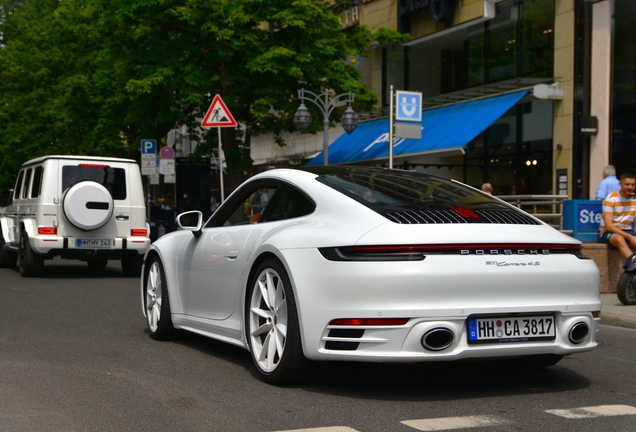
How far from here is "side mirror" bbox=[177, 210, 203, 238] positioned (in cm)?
735

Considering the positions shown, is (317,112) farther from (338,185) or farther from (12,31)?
(12,31)

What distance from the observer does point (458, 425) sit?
4836 mm

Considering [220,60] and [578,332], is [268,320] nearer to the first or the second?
[578,332]

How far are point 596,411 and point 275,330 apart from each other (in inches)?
75.6

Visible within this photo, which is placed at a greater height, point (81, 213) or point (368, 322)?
point (81, 213)

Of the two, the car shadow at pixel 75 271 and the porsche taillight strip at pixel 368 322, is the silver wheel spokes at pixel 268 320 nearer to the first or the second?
the porsche taillight strip at pixel 368 322

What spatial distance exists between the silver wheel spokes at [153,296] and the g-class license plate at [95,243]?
762cm

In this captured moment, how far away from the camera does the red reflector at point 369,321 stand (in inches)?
207

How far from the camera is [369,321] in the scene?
5301mm

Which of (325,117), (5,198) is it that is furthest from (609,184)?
(5,198)

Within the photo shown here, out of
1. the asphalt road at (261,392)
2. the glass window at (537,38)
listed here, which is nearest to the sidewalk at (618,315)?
the asphalt road at (261,392)

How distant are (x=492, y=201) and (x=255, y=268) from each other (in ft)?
5.24

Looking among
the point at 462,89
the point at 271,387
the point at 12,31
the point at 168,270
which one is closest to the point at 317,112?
the point at 462,89

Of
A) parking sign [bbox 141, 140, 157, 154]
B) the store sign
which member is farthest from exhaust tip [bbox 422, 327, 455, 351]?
the store sign
